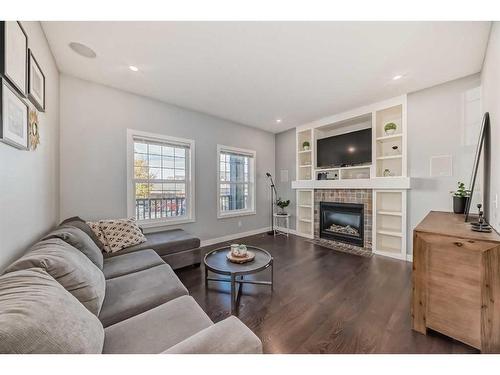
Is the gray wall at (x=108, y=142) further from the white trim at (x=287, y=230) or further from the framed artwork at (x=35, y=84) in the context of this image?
the white trim at (x=287, y=230)

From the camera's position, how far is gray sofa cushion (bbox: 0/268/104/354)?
608 mm

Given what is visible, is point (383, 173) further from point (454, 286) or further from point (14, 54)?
point (14, 54)

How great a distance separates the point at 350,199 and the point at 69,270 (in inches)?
157

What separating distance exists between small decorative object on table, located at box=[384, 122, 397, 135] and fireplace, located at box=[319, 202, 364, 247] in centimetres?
135

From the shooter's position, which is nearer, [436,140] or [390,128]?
[436,140]

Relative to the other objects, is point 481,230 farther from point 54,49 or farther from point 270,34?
point 54,49

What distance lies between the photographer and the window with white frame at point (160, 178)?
3144 mm

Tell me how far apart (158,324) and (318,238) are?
3.79 meters

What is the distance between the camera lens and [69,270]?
1146mm

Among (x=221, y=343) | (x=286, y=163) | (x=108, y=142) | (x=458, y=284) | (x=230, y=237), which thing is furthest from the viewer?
(x=286, y=163)

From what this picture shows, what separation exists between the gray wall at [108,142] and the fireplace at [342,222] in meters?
2.40

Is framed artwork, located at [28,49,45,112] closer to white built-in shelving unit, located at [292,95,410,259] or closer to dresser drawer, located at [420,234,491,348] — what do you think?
dresser drawer, located at [420,234,491,348]

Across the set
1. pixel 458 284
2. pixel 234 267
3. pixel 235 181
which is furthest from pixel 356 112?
pixel 234 267

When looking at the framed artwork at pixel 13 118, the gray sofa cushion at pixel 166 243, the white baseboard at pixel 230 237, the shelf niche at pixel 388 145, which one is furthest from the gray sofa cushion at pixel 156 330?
the shelf niche at pixel 388 145
